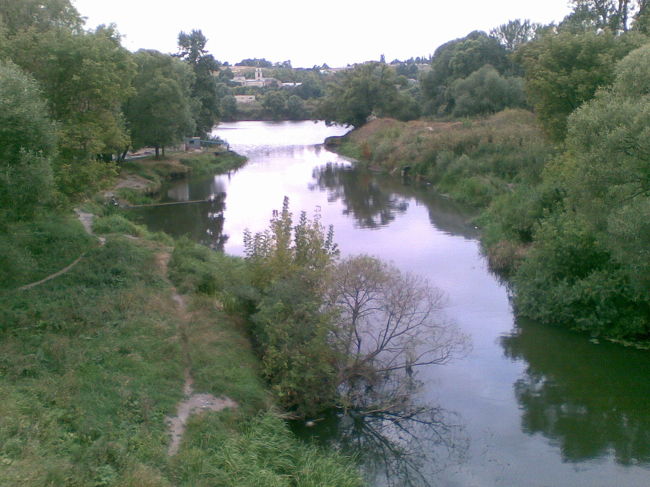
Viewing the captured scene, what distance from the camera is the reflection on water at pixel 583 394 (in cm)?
1292

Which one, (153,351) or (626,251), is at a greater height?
(626,251)

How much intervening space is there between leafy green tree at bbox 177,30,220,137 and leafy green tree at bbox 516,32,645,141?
33408mm

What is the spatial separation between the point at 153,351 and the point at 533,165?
1031 inches

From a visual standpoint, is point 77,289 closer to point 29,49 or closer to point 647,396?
point 29,49

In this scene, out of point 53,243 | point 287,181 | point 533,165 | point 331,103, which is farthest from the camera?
point 331,103

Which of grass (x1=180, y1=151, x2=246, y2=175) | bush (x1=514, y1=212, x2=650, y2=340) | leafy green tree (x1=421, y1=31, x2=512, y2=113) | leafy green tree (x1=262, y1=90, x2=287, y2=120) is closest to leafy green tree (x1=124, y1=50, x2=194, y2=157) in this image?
grass (x1=180, y1=151, x2=246, y2=175)

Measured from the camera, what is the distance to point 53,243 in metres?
19.1

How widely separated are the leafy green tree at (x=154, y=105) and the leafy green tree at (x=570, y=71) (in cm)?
2263

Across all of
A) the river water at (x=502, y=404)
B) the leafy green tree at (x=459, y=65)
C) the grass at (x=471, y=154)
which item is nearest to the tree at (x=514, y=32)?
the leafy green tree at (x=459, y=65)

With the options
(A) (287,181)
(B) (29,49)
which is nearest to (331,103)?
(A) (287,181)

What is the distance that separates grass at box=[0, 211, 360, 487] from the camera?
956 cm

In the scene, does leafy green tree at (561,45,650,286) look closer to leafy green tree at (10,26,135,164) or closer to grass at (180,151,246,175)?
leafy green tree at (10,26,135,164)

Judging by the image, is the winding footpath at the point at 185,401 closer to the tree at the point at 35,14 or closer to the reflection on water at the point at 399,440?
the reflection on water at the point at 399,440

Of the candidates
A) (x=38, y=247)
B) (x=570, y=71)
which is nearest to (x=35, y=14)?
(x=38, y=247)
